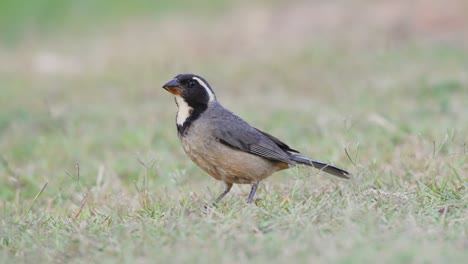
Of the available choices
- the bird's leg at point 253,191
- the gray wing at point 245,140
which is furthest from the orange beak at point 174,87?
the bird's leg at point 253,191

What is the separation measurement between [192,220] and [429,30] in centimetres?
1142

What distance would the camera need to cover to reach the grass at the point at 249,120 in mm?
4246

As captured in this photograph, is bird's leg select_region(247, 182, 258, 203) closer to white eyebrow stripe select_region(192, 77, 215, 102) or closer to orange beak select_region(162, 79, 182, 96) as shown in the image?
white eyebrow stripe select_region(192, 77, 215, 102)

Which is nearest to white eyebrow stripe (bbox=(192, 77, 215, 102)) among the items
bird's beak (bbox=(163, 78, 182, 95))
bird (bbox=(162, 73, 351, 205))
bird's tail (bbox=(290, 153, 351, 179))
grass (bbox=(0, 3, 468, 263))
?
bird (bbox=(162, 73, 351, 205))

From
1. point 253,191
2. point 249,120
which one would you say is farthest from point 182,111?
point 249,120

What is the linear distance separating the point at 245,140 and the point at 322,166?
60 centimetres

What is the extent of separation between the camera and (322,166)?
5.99m

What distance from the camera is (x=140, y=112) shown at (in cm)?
1077

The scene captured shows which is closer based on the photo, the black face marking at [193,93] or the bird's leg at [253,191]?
the bird's leg at [253,191]

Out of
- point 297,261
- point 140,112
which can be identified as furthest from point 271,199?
point 140,112

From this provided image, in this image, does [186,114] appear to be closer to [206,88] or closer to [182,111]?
[182,111]

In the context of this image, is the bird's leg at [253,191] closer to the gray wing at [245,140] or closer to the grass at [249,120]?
the grass at [249,120]

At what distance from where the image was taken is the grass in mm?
4246

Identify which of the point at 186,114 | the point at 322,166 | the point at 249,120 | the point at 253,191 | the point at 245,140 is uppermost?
the point at 186,114
